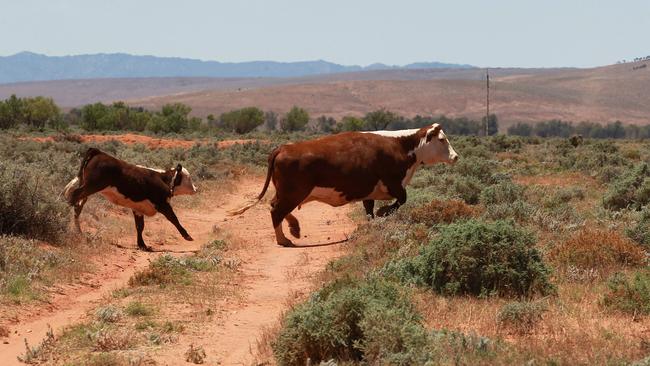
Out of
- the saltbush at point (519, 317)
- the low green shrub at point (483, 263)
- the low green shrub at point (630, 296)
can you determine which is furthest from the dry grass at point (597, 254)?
the saltbush at point (519, 317)

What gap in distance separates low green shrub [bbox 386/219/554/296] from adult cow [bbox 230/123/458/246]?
17.9ft

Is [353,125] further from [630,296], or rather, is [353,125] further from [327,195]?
[630,296]

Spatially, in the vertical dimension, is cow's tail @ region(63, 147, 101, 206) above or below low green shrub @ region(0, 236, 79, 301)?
above

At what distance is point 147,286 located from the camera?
35.4ft

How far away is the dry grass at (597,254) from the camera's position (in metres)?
10.1

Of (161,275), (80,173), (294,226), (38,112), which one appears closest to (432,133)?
(294,226)

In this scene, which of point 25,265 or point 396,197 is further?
point 396,197

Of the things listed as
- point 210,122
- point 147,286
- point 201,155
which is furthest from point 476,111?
point 147,286

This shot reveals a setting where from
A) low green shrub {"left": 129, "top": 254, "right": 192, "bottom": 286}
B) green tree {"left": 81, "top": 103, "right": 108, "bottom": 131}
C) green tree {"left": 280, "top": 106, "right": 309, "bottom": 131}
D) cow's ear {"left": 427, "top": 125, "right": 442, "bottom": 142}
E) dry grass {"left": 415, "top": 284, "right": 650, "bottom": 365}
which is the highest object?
cow's ear {"left": 427, "top": 125, "right": 442, "bottom": 142}

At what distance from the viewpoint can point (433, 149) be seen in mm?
16344

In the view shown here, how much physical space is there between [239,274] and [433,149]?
18.4 ft

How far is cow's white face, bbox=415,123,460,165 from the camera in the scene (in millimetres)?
16297

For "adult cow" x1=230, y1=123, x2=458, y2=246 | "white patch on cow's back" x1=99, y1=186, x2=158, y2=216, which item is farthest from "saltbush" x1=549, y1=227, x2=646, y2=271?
"white patch on cow's back" x1=99, y1=186, x2=158, y2=216

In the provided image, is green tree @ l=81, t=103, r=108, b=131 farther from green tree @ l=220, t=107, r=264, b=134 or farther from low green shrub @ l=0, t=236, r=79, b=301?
low green shrub @ l=0, t=236, r=79, b=301
